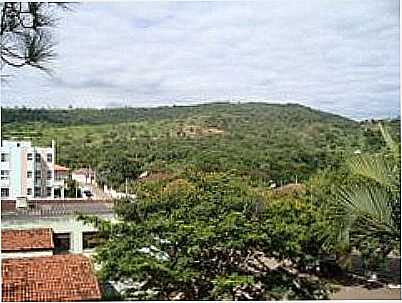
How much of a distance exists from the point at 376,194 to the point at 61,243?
1.46 meters

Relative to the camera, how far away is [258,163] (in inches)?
125

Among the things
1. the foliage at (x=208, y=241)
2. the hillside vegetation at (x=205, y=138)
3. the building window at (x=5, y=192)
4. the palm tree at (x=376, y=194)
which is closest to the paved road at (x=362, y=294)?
the foliage at (x=208, y=241)

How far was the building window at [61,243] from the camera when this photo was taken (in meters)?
3.00

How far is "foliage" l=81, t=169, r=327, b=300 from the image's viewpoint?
112 inches

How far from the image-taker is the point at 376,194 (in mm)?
2432

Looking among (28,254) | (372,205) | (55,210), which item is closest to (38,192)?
(55,210)

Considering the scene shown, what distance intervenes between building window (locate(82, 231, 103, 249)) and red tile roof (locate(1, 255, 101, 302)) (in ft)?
0.36

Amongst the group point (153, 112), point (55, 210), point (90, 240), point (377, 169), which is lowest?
point (90, 240)

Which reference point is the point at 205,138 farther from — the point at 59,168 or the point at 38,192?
the point at 38,192

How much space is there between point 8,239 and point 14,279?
31 centimetres

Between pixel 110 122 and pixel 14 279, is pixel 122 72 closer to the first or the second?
pixel 110 122

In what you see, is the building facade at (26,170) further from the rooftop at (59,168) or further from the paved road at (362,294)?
the paved road at (362,294)

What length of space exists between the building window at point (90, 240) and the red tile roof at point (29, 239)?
151 millimetres

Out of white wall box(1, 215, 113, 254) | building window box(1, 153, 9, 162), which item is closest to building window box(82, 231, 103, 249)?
white wall box(1, 215, 113, 254)
